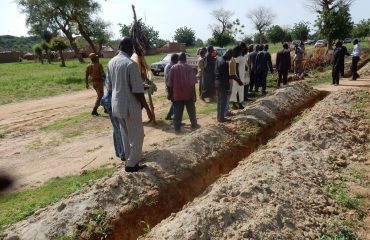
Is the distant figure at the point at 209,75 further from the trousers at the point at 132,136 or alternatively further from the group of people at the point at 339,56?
the trousers at the point at 132,136

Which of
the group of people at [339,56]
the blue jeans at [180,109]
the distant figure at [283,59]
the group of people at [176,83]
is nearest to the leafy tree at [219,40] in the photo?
the group of people at [176,83]

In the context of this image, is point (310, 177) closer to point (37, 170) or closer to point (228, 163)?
point (228, 163)

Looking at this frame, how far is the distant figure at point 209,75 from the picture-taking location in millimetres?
10977

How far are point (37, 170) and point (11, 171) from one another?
452 millimetres

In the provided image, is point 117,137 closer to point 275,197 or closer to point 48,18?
point 275,197

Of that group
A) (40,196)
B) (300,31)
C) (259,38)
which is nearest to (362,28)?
(300,31)

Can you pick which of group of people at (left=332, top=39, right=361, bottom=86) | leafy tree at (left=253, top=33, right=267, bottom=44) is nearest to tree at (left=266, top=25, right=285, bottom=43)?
leafy tree at (left=253, top=33, right=267, bottom=44)

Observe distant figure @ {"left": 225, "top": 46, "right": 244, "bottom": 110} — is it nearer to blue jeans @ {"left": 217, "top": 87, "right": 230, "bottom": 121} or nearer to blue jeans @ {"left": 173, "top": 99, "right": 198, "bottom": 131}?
blue jeans @ {"left": 217, "top": 87, "right": 230, "bottom": 121}

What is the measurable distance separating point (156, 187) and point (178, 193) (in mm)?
422

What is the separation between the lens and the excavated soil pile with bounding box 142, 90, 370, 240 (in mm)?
4180

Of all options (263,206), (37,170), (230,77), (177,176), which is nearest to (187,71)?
(230,77)

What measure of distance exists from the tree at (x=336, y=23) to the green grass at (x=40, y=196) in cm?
2256

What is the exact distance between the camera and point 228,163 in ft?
23.2

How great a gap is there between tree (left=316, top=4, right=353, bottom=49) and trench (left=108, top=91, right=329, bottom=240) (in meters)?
19.2
